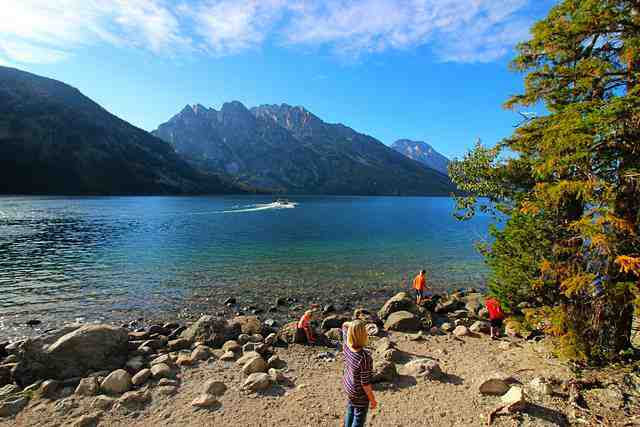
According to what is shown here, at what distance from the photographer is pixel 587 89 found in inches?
414

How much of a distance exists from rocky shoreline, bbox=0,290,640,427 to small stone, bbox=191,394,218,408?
0.09 feet

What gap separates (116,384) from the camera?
11.3 metres

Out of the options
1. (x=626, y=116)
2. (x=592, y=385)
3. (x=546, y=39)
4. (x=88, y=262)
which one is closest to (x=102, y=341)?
(x=592, y=385)

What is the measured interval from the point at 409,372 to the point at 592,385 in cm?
529

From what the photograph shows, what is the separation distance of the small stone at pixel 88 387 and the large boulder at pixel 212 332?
4915mm

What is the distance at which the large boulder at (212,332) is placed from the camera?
15.9 metres

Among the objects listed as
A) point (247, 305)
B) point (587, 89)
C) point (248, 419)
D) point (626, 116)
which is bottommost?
point (247, 305)

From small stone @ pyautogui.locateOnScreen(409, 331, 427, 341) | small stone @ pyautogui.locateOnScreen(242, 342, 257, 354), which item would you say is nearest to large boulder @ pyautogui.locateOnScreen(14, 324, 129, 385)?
small stone @ pyautogui.locateOnScreen(242, 342, 257, 354)

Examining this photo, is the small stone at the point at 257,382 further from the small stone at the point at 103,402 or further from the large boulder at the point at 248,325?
the large boulder at the point at 248,325

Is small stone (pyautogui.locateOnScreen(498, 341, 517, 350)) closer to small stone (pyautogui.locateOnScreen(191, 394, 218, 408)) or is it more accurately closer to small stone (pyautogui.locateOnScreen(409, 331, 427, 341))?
Answer: small stone (pyautogui.locateOnScreen(409, 331, 427, 341))

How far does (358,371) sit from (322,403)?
4.36 m

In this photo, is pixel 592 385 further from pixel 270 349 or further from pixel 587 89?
pixel 270 349

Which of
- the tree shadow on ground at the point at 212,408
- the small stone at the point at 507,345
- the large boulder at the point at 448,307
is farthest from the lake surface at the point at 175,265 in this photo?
the small stone at the point at 507,345

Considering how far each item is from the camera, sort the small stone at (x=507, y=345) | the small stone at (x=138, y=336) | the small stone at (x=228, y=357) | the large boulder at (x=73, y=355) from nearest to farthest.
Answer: the large boulder at (x=73, y=355)
the small stone at (x=228, y=357)
the small stone at (x=507, y=345)
the small stone at (x=138, y=336)
